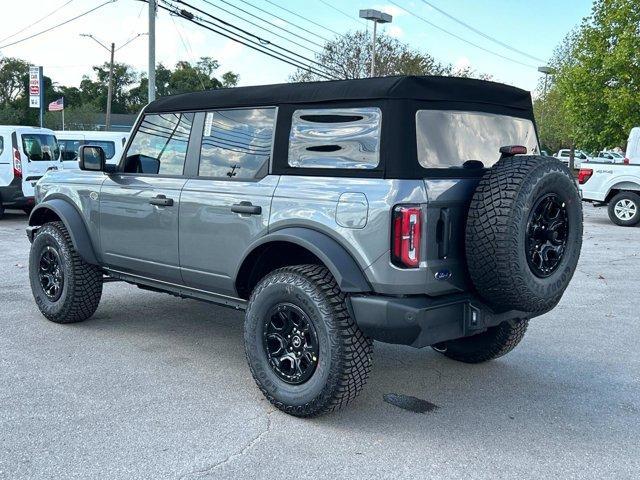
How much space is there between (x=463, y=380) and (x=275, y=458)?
176 cm

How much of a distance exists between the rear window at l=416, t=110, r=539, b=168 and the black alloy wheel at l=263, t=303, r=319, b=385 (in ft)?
3.75

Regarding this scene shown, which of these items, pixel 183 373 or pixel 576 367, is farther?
pixel 576 367

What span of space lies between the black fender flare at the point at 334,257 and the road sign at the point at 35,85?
3436 cm

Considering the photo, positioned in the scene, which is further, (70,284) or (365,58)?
(365,58)

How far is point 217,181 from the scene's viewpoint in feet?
14.6

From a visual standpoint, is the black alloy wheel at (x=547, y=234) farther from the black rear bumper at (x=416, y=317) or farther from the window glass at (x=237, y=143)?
the window glass at (x=237, y=143)

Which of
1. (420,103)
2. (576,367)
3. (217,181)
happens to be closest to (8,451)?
(217,181)

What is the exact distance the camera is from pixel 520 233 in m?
3.52

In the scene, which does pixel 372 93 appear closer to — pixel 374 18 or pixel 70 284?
pixel 70 284

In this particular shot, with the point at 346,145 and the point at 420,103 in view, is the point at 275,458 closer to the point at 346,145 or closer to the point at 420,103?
the point at 346,145

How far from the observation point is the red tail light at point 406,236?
3.46m

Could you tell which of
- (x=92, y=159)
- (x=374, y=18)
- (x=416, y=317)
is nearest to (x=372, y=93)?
(x=416, y=317)

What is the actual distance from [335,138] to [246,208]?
726 mm

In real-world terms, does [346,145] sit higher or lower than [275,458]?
higher
